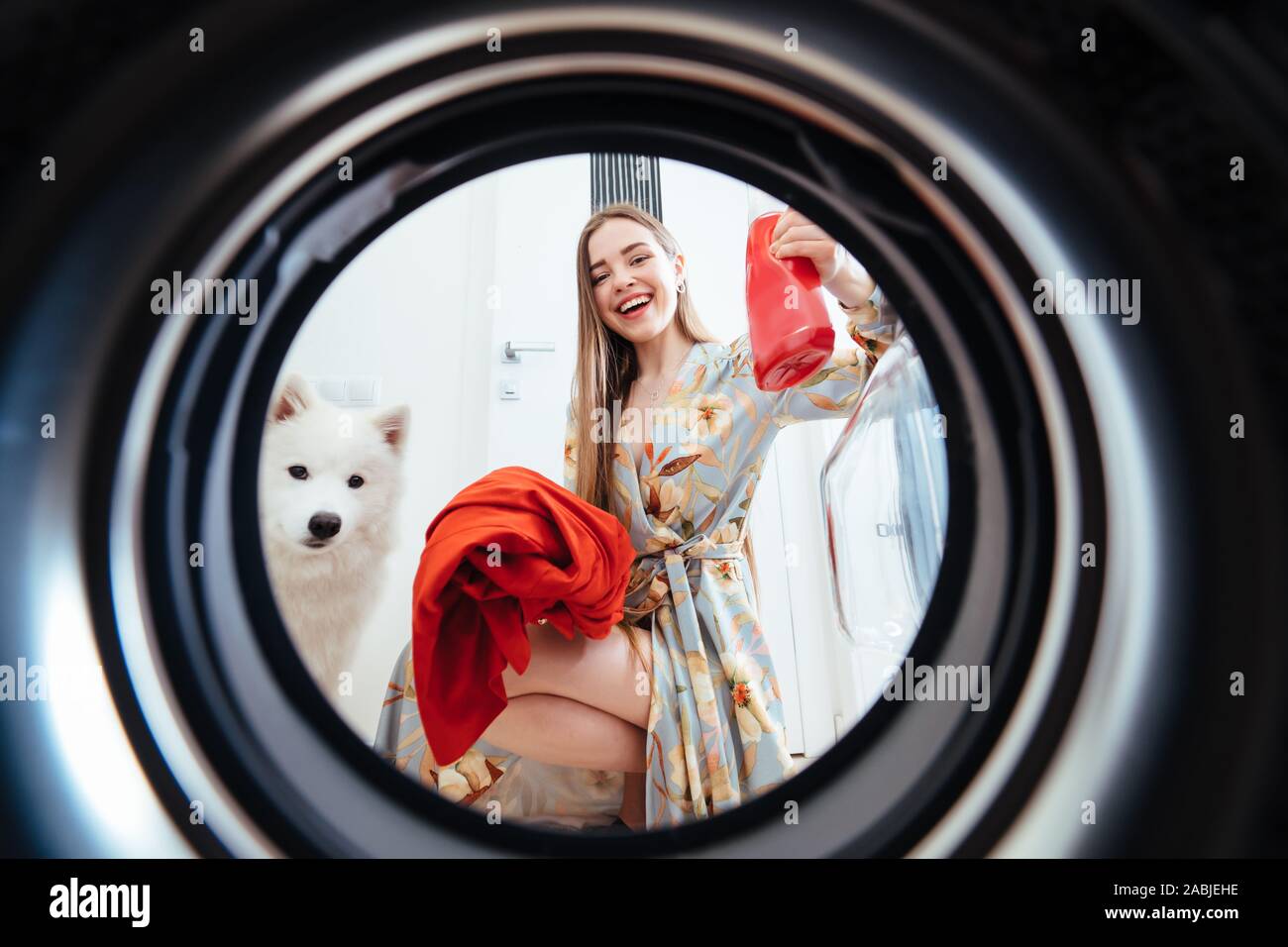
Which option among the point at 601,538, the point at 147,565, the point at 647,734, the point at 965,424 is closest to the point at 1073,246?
the point at 965,424

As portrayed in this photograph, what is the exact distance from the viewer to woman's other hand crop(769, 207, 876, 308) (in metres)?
0.73

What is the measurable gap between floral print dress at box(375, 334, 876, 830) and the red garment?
149 millimetres

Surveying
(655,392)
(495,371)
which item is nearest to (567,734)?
(655,392)

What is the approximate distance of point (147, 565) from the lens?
0.39 m

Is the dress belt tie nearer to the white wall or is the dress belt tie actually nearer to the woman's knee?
the woman's knee

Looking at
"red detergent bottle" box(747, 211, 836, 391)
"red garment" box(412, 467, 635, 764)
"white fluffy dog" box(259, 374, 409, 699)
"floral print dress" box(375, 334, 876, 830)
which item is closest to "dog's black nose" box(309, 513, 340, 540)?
"white fluffy dog" box(259, 374, 409, 699)

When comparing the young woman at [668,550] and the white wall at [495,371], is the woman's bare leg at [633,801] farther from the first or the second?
the white wall at [495,371]

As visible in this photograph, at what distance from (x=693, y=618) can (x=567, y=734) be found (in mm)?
244

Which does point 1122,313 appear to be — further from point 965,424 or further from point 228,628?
point 228,628

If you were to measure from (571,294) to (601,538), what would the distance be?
3.77 feet

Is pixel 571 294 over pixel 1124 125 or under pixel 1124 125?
over

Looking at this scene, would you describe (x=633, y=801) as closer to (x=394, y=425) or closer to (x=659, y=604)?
(x=659, y=604)

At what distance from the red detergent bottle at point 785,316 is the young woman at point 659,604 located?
3.6 inches

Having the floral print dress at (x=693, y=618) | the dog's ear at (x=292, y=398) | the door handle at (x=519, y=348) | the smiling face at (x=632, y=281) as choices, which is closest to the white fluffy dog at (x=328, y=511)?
the dog's ear at (x=292, y=398)
